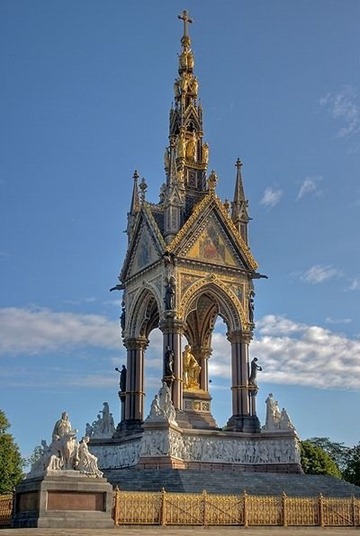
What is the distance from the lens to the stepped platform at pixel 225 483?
25.0 meters

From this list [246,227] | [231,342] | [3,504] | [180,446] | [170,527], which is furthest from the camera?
[246,227]

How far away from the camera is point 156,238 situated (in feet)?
112

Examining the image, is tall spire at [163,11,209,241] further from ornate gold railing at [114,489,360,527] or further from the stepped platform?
ornate gold railing at [114,489,360,527]

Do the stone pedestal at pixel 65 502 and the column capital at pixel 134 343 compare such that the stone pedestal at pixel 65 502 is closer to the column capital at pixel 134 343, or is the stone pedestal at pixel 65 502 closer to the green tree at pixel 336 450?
the column capital at pixel 134 343

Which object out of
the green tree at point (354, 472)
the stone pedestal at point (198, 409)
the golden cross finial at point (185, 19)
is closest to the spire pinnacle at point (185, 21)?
the golden cross finial at point (185, 19)

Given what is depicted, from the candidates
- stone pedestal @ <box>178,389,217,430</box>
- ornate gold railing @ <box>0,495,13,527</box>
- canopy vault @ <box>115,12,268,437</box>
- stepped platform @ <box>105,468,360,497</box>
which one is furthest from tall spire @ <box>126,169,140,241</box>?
ornate gold railing @ <box>0,495,13,527</box>

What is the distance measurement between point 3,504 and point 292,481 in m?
10.5

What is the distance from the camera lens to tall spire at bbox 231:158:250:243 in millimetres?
36356

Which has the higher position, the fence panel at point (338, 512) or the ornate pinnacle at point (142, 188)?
the ornate pinnacle at point (142, 188)

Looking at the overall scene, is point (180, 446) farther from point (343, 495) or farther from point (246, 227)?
point (246, 227)

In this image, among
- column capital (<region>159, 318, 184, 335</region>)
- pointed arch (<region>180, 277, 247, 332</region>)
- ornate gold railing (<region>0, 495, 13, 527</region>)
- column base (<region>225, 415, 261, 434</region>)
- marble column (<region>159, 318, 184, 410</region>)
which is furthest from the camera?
pointed arch (<region>180, 277, 247, 332</region>)

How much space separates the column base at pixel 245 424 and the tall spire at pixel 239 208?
8269 mm

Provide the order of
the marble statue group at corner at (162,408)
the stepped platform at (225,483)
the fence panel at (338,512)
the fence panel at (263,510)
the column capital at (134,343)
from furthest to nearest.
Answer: the column capital at (134,343) → the marble statue group at corner at (162,408) → the stepped platform at (225,483) → the fence panel at (338,512) → the fence panel at (263,510)

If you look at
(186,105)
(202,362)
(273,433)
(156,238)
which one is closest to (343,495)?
(273,433)
